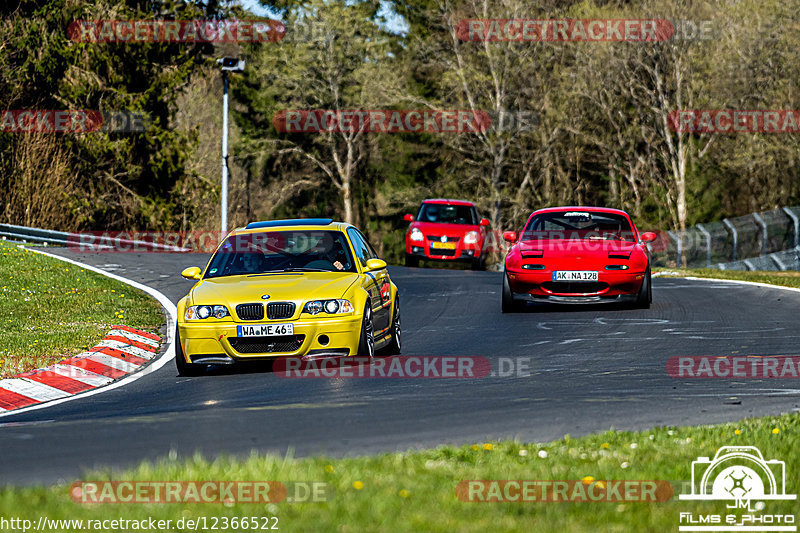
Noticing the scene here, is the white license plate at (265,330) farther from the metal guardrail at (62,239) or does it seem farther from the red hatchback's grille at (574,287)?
the metal guardrail at (62,239)

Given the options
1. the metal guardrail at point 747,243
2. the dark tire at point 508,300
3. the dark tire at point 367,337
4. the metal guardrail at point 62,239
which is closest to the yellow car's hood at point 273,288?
the dark tire at point 367,337

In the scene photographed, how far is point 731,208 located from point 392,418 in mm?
46761

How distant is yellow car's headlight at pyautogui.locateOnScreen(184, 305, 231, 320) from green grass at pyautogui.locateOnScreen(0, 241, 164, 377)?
220cm

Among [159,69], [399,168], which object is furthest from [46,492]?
[399,168]

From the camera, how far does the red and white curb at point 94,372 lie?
1091cm

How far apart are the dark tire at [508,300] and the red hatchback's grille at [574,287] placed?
24.2 inches

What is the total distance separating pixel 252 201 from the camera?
6322 centimetres

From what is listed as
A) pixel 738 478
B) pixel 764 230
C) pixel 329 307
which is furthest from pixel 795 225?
pixel 738 478

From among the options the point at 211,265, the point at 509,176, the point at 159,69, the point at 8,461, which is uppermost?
the point at 159,69

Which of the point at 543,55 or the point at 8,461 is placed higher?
the point at 543,55

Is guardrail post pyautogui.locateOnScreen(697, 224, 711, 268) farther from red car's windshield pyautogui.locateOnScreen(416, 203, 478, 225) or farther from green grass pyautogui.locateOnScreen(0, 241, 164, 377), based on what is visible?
green grass pyautogui.locateOnScreen(0, 241, 164, 377)

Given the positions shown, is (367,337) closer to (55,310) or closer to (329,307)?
(329,307)

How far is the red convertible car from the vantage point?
1653cm

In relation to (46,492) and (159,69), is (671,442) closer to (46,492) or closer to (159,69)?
(46,492)
